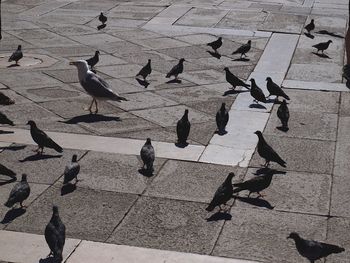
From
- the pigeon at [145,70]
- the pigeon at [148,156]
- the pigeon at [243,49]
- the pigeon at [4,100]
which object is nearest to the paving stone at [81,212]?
the pigeon at [148,156]

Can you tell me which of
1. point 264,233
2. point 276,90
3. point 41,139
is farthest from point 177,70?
point 264,233

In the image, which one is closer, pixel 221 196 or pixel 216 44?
pixel 221 196

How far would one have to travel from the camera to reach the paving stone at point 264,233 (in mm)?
8812

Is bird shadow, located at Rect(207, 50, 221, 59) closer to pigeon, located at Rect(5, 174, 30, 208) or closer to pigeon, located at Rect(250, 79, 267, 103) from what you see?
pigeon, located at Rect(250, 79, 267, 103)

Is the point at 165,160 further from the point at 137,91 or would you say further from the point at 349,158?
the point at 137,91

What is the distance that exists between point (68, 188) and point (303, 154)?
4351 mm

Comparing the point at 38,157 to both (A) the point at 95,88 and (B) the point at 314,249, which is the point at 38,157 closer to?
(A) the point at 95,88

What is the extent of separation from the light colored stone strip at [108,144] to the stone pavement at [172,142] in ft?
0.12

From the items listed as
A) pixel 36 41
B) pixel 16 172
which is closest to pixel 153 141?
pixel 16 172

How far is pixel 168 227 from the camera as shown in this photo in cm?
955

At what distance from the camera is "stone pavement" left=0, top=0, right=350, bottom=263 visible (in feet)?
30.3

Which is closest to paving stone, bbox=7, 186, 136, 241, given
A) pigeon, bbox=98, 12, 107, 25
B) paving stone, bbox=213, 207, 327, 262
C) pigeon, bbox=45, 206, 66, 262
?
pigeon, bbox=45, 206, 66, 262

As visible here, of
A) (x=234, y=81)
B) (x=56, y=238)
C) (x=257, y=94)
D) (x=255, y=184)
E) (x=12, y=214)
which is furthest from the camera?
(x=234, y=81)

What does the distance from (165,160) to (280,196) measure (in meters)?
2.37
